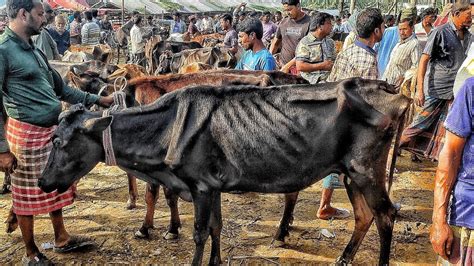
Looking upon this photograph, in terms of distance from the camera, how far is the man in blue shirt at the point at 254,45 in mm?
5195

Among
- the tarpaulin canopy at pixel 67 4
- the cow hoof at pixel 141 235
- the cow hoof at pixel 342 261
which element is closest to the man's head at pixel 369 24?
the cow hoof at pixel 342 261

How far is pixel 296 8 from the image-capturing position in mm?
6762

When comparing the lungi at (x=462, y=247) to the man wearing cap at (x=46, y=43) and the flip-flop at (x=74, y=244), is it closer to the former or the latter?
the flip-flop at (x=74, y=244)

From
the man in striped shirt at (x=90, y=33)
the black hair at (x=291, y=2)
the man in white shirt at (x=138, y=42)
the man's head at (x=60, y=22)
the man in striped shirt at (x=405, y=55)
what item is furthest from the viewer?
the man in white shirt at (x=138, y=42)

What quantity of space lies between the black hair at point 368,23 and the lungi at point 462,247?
8.54 feet

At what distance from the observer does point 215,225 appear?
12.1 ft

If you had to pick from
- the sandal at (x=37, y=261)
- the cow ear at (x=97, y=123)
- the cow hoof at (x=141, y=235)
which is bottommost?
the cow hoof at (x=141, y=235)

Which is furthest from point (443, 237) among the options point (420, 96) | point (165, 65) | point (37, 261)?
point (165, 65)

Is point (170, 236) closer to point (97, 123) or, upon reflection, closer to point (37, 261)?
point (37, 261)

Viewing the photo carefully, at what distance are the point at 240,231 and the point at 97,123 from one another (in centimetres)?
210

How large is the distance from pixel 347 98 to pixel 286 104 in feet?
1.51

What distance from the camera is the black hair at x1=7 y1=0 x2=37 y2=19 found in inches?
140

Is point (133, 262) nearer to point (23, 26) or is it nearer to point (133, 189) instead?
point (133, 189)

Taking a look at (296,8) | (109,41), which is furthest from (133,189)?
(109,41)
